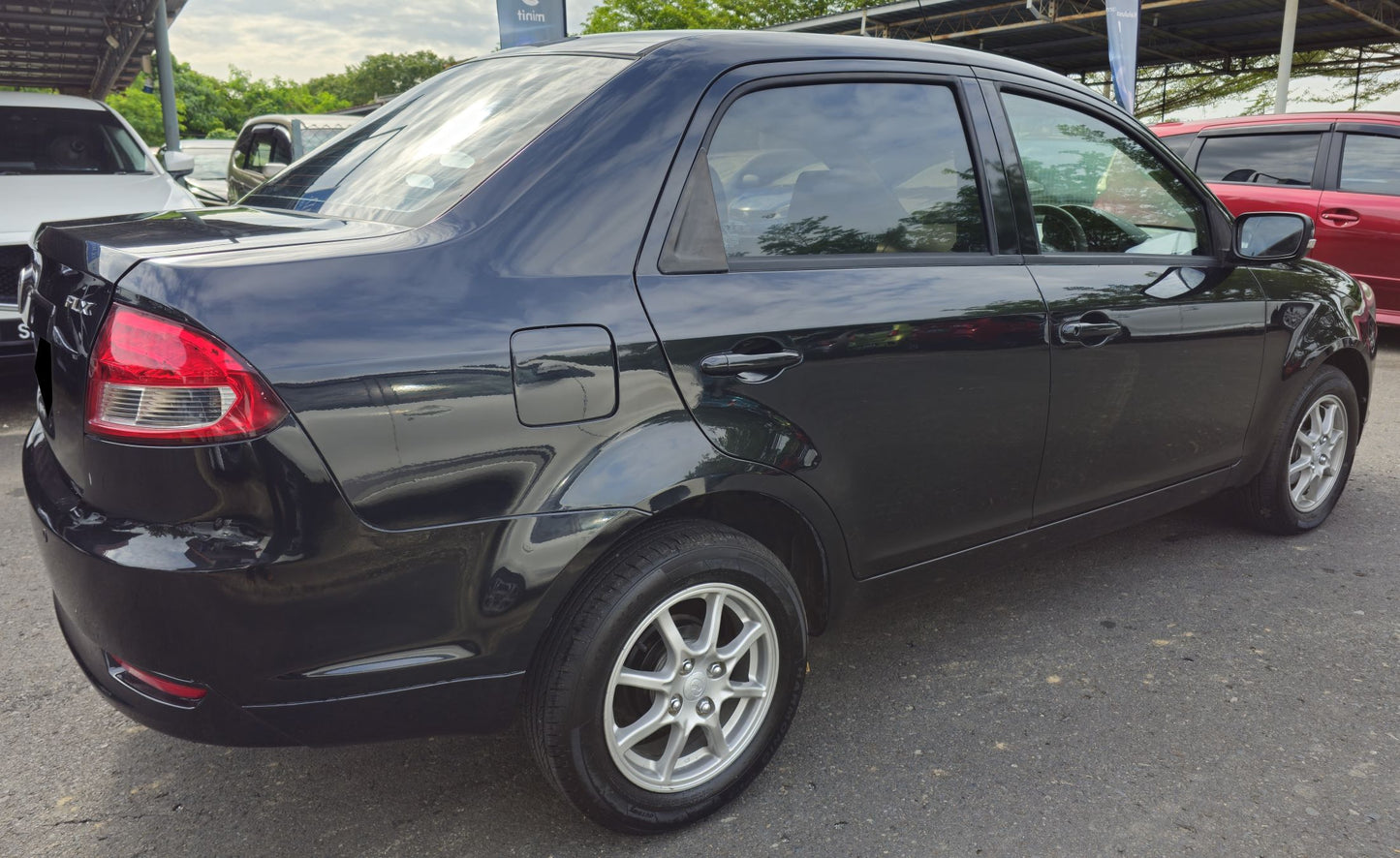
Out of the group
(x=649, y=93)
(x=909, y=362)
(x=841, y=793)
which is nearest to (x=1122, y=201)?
(x=909, y=362)

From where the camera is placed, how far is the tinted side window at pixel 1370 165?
7508mm

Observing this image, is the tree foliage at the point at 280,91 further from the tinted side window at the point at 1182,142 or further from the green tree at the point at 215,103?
the tinted side window at the point at 1182,142

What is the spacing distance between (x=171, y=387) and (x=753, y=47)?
1.43 meters

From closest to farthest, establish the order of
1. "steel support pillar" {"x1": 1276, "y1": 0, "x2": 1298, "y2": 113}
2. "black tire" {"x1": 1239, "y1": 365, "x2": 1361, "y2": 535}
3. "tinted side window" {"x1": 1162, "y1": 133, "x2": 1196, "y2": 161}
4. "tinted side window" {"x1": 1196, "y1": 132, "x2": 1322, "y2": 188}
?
"black tire" {"x1": 1239, "y1": 365, "x2": 1361, "y2": 535}
"tinted side window" {"x1": 1196, "y1": 132, "x2": 1322, "y2": 188}
"tinted side window" {"x1": 1162, "y1": 133, "x2": 1196, "y2": 161}
"steel support pillar" {"x1": 1276, "y1": 0, "x2": 1298, "y2": 113}

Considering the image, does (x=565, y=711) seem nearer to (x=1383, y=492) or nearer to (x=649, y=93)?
(x=649, y=93)

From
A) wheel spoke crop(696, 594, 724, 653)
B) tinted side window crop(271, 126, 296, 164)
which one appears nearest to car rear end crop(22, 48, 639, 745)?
wheel spoke crop(696, 594, 724, 653)

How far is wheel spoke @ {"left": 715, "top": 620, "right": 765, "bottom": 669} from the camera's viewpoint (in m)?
2.28

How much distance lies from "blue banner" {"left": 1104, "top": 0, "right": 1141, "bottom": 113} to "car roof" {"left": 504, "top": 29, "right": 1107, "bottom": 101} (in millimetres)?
11355

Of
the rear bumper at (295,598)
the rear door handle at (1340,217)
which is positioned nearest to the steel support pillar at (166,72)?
the rear door handle at (1340,217)

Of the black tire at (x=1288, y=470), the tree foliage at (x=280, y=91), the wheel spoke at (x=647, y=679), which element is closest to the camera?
the wheel spoke at (x=647, y=679)

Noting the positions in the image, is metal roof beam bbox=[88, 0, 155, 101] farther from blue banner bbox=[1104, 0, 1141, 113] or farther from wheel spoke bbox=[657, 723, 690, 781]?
wheel spoke bbox=[657, 723, 690, 781]

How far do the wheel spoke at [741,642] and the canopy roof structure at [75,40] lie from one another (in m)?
13.3

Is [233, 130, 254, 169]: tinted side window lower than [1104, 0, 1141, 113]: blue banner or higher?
lower

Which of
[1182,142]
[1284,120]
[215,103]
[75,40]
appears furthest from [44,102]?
[215,103]
